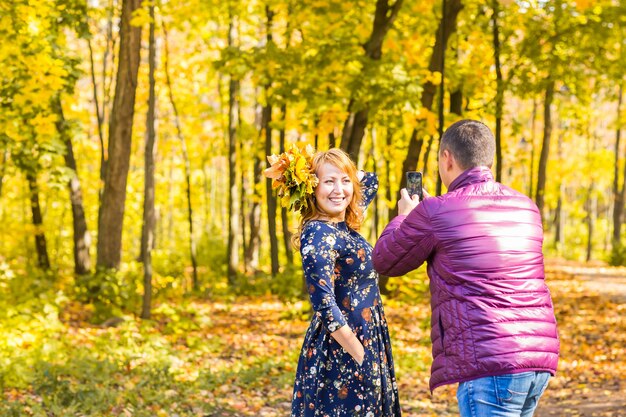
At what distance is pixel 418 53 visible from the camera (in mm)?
13680

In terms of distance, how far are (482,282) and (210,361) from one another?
22.1ft

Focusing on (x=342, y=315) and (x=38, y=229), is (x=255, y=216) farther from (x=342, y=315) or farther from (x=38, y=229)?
(x=342, y=315)

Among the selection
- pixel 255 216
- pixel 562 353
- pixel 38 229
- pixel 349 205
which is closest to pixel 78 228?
pixel 38 229

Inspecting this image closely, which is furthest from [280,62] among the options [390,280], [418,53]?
[390,280]

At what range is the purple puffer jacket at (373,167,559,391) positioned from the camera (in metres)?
2.70

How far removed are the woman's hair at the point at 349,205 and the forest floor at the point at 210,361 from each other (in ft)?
11.1

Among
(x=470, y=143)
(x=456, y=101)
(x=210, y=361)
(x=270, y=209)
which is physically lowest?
(x=210, y=361)

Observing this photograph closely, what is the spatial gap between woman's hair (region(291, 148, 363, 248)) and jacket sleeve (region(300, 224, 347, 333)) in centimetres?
18

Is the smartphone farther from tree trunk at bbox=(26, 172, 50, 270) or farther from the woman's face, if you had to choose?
tree trunk at bbox=(26, 172, 50, 270)

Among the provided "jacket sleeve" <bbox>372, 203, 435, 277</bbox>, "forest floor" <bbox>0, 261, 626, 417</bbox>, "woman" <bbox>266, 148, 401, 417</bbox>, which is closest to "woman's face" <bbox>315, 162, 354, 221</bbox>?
"woman" <bbox>266, 148, 401, 417</bbox>

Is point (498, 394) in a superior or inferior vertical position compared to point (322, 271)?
inferior

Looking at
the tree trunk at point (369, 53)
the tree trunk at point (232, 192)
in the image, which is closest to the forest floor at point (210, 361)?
the tree trunk at point (232, 192)

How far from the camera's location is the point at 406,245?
286cm

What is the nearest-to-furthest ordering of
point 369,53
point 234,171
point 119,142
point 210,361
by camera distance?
point 210,361 → point 369,53 → point 119,142 → point 234,171
